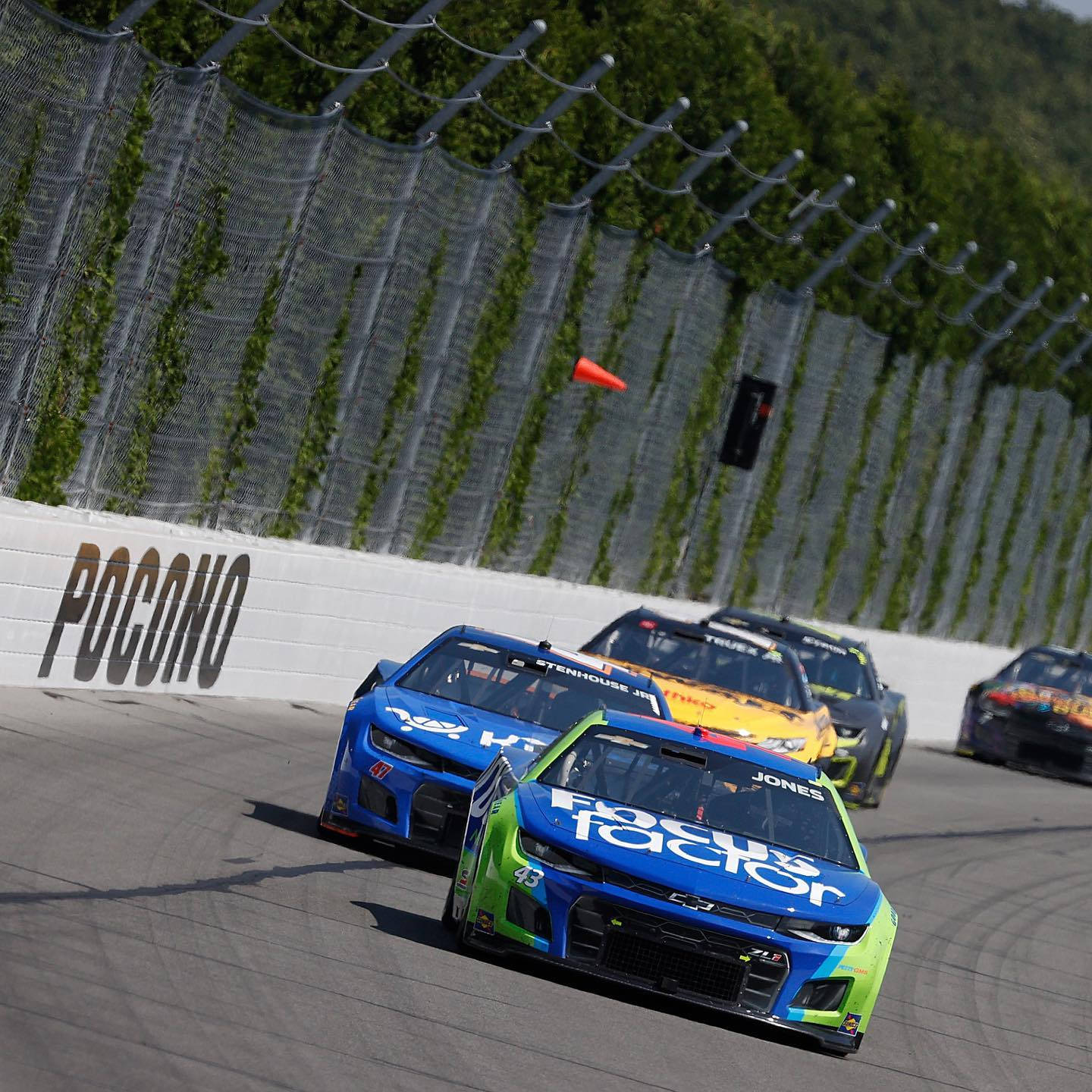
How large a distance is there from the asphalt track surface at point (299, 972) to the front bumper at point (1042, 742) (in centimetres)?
1156

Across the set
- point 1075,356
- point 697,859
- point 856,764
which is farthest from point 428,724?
point 1075,356

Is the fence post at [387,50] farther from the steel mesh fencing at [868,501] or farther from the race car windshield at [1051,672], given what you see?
the steel mesh fencing at [868,501]

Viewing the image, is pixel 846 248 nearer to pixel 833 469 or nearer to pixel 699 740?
pixel 833 469

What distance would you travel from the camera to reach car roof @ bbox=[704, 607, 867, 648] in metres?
20.4

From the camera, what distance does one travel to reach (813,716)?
16219 mm

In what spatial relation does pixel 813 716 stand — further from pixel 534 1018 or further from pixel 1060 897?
pixel 534 1018

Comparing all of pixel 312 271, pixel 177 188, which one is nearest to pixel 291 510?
pixel 312 271

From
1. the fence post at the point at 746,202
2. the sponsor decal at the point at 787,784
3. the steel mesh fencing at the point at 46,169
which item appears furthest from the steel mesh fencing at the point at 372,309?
the sponsor decal at the point at 787,784

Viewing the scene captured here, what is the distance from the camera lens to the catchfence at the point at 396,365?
15.1 meters

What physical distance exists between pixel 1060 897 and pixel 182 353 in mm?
7557

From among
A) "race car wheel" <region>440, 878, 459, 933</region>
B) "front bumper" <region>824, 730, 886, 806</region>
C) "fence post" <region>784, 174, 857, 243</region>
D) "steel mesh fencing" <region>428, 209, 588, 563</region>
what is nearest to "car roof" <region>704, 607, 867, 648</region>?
"front bumper" <region>824, 730, 886, 806</region>

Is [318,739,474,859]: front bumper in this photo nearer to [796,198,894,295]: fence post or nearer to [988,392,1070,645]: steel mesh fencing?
[796,198,894,295]: fence post

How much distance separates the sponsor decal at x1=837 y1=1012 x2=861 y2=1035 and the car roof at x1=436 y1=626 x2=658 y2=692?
3982mm

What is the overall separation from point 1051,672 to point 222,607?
13.9 meters
